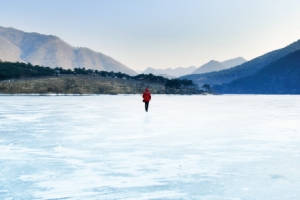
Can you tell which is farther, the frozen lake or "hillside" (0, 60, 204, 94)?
"hillside" (0, 60, 204, 94)

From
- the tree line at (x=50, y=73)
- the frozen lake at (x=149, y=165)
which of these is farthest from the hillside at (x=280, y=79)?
the frozen lake at (x=149, y=165)

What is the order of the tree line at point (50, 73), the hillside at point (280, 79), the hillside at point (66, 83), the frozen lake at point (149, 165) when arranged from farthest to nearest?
the hillside at point (280, 79) → the tree line at point (50, 73) → the hillside at point (66, 83) → the frozen lake at point (149, 165)

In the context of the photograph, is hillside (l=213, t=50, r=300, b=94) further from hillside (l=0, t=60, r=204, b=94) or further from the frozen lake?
the frozen lake

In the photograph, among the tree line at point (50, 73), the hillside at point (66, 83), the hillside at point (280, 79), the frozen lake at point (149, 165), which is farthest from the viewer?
the hillside at point (280, 79)

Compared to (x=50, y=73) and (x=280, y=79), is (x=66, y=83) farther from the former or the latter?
(x=280, y=79)

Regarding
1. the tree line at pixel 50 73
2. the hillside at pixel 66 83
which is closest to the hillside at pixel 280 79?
the tree line at pixel 50 73

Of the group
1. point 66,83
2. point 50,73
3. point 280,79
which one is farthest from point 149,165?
point 280,79

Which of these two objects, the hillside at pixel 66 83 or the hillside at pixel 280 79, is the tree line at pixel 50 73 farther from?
the hillside at pixel 280 79

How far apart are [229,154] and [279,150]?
148cm

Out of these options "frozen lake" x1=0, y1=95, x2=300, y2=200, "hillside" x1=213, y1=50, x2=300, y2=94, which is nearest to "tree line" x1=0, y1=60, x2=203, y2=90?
"frozen lake" x1=0, y1=95, x2=300, y2=200

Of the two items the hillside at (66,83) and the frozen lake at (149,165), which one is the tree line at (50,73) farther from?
the frozen lake at (149,165)

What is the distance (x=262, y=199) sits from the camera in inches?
168

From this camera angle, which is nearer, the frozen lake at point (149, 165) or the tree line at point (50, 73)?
the frozen lake at point (149, 165)

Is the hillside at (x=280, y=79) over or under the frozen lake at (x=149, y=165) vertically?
over
